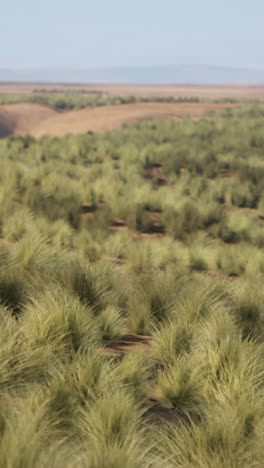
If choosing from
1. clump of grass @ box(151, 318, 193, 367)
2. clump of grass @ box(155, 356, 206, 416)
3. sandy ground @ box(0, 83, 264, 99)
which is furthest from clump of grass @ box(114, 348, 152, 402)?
sandy ground @ box(0, 83, 264, 99)

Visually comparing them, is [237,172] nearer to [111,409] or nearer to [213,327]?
[213,327]

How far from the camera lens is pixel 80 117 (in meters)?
40.0

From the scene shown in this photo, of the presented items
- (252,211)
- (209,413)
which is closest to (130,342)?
(209,413)

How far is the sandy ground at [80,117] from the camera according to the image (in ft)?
120

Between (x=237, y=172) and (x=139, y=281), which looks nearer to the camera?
(x=139, y=281)

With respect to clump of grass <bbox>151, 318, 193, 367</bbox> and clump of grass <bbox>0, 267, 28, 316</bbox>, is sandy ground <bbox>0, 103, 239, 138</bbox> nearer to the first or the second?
clump of grass <bbox>0, 267, 28, 316</bbox>

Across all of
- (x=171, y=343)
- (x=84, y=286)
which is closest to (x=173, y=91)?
(x=84, y=286)

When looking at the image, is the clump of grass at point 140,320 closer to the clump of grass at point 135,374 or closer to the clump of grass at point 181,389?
the clump of grass at point 135,374

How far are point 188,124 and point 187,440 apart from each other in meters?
28.8

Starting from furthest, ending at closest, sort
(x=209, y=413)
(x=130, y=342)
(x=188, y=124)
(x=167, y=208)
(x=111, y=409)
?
(x=188, y=124) → (x=167, y=208) → (x=130, y=342) → (x=209, y=413) → (x=111, y=409)

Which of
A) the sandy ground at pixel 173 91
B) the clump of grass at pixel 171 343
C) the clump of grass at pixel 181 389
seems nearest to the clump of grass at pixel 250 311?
the clump of grass at pixel 171 343

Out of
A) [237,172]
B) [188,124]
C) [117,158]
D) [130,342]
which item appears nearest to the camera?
[130,342]

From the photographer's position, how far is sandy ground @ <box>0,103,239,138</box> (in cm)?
3666

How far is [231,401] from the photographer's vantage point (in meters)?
3.91
